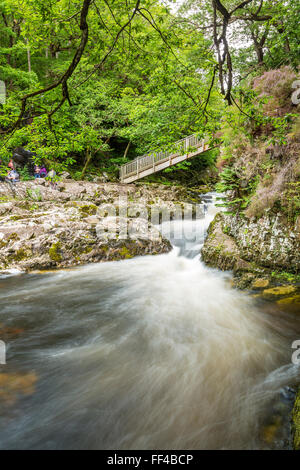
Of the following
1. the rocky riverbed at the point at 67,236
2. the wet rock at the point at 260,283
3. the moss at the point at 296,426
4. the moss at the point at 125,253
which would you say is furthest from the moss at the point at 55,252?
the moss at the point at 296,426

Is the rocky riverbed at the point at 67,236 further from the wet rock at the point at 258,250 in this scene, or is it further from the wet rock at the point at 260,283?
the wet rock at the point at 260,283

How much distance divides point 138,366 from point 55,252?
15.2 feet

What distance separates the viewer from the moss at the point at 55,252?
261 inches

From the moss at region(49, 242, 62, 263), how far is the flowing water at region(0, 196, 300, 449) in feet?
3.39

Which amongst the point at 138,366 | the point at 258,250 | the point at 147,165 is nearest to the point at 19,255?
the point at 138,366

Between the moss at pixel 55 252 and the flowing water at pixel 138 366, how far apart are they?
1032mm

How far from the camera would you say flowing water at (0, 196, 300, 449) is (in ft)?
7.30

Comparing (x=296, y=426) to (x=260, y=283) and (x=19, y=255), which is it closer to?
(x=260, y=283)

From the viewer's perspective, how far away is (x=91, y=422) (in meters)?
2.31

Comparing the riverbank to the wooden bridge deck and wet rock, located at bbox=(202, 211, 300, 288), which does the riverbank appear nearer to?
wet rock, located at bbox=(202, 211, 300, 288)

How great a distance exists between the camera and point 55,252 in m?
6.73
